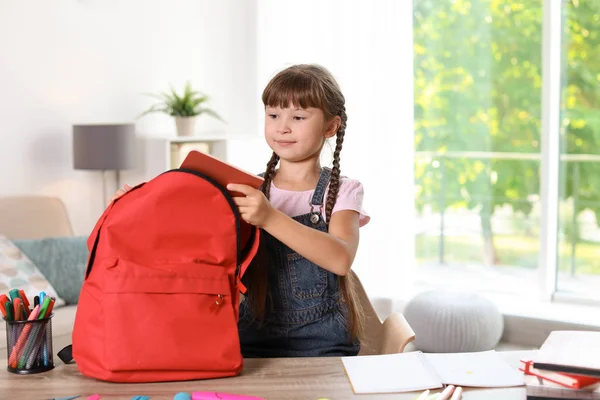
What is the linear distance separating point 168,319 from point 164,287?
52 millimetres

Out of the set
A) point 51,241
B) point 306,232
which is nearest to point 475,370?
point 306,232

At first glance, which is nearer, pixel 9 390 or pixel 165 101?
pixel 9 390

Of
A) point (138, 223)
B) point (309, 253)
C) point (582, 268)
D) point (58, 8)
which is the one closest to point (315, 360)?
point (309, 253)

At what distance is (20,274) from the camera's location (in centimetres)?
322

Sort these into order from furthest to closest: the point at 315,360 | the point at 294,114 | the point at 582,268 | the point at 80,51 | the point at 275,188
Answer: the point at 582,268 < the point at 80,51 < the point at 275,188 < the point at 294,114 < the point at 315,360

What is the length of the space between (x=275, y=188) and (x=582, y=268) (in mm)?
3169

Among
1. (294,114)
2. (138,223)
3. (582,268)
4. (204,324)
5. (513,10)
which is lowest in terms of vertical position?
(582,268)

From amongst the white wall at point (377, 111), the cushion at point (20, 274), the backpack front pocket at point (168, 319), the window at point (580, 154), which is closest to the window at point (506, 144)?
the window at point (580, 154)

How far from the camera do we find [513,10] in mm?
4562

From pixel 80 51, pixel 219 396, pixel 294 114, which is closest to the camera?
pixel 219 396

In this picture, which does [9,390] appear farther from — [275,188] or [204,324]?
[275,188]

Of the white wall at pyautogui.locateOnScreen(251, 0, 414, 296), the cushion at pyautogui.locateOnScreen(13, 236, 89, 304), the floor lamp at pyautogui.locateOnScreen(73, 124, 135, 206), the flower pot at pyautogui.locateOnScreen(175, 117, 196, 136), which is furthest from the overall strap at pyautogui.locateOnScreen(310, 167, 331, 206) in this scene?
the white wall at pyautogui.locateOnScreen(251, 0, 414, 296)

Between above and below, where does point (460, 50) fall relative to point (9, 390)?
above

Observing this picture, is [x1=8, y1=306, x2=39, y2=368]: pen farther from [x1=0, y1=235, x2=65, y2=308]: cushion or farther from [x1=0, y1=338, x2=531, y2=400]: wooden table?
[x1=0, y1=235, x2=65, y2=308]: cushion
